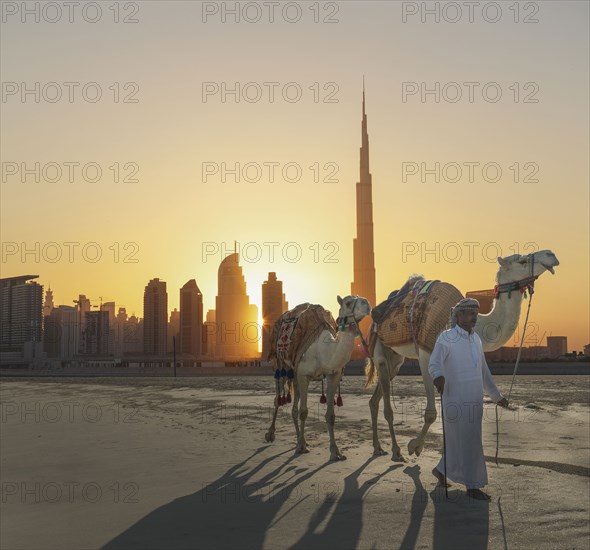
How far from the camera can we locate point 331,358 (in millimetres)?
12375

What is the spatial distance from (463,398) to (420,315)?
6.97 ft

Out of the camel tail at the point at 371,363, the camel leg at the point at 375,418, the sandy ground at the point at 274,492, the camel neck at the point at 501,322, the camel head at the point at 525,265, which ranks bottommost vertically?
the sandy ground at the point at 274,492

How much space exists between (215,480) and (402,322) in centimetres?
341

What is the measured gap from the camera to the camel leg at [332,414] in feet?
39.0

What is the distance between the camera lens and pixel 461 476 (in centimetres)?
859

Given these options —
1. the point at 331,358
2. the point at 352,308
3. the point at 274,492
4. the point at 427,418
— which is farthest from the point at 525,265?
the point at 274,492

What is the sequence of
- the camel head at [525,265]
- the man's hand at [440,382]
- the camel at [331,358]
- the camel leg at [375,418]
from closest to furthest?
the man's hand at [440,382], the camel head at [525,265], the camel at [331,358], the camel leg at [375,418]

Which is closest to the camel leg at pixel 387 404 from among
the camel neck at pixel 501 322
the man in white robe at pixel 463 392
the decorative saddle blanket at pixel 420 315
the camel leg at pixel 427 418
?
the decorative saddle blanket at pixel 420 315

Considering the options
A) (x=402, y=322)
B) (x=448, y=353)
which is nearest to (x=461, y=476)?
(x=448, y=353)

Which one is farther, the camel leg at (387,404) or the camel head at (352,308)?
the camel head at (352,308)

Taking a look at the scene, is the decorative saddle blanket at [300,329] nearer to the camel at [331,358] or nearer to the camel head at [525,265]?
the camel at [331,358]

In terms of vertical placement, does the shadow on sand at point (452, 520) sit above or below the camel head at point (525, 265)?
below

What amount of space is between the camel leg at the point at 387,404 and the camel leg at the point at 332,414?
2.47ft

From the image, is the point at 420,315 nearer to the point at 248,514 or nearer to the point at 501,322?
the point at 501,322
